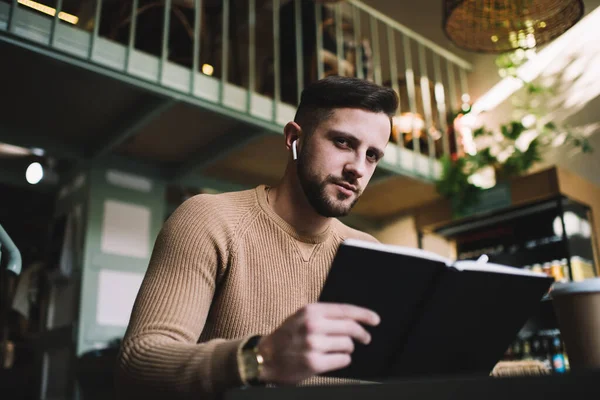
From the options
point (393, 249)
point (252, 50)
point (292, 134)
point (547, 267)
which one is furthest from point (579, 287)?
point (547, 267)

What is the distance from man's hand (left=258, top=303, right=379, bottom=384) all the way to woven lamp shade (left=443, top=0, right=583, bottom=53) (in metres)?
2.48

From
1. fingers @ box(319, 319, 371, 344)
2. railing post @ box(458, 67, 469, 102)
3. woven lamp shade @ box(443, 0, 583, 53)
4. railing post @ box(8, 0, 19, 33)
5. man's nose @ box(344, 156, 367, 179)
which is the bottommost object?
fingers @ box(319, 319, 371, 344)

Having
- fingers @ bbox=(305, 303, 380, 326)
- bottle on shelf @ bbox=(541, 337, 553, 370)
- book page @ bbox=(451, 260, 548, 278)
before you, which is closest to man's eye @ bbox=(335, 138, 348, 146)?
book page @ bbox=(451, 260, 548, 278)

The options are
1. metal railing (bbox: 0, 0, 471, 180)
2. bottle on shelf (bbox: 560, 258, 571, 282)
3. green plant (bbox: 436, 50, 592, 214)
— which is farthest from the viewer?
green plant (bbox: 436, 50, 592, 214)

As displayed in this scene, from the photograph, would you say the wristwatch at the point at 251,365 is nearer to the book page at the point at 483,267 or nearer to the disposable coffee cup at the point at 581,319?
the book page at the point at 483,267

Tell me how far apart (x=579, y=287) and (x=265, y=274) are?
2.31ft

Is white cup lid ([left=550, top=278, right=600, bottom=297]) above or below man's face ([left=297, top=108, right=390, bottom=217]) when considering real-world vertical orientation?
below

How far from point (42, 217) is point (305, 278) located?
5.33m

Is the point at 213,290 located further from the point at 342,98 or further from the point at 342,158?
the point at 342,98

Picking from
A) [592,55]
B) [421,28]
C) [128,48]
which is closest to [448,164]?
[592,55]

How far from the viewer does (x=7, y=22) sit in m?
2.58

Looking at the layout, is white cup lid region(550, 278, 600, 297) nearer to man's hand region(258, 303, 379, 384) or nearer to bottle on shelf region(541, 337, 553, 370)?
man's hand region(258, 303, 379, 384)

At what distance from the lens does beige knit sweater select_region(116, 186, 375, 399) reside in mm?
882

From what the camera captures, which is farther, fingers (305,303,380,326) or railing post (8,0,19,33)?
railing post (8,0,19,33)
